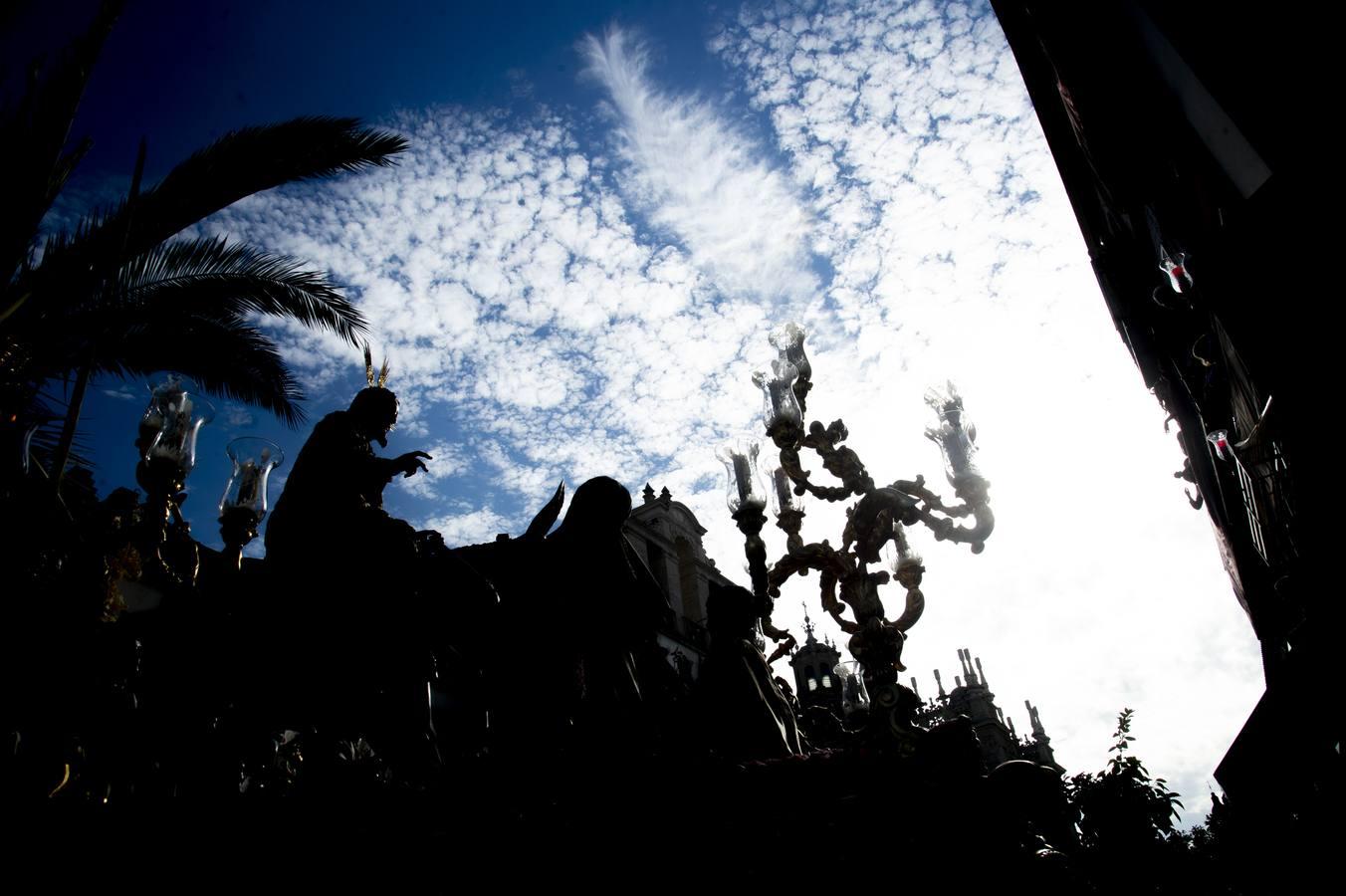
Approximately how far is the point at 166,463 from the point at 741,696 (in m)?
3.71

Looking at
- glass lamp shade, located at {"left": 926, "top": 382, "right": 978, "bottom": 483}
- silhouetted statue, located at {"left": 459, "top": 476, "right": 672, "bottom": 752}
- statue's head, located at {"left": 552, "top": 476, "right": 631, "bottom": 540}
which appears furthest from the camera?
glass lamp shade, located at {"left": 926, "top": 382, "right": 978, "bottom": 483}

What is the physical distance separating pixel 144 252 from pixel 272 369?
1.92 meters

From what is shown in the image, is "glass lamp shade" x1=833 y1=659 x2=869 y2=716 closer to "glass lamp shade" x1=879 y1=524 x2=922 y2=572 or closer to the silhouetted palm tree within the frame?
"glass lamp shade" x1=879 y1=524 x2=922 y2=572

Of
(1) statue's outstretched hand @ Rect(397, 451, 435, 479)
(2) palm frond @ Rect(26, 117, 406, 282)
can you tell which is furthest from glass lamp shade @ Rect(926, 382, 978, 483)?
(2) palm frond @ Rect(26, 117, 406, 282)

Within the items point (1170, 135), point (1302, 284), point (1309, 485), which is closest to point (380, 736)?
point (1309, 485)

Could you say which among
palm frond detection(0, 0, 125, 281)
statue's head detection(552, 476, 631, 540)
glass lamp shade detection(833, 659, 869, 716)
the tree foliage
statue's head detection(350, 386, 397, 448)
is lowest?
the tree foliage

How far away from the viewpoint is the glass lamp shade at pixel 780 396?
20.3ft

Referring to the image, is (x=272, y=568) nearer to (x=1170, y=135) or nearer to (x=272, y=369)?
(x=1170, y=135)

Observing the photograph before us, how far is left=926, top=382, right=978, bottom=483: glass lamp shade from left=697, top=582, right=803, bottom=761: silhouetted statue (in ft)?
6.07

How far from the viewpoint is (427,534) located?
13.1 feet

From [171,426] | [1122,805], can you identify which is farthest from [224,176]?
[1122,805]

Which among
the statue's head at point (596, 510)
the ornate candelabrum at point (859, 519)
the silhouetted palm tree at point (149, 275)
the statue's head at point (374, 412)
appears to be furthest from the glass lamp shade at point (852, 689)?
the silhouetted palm tree at point (149, 275)

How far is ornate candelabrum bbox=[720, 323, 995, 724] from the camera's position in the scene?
509 centimetres

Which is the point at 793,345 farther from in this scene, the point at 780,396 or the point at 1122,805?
the point at 1122,805
